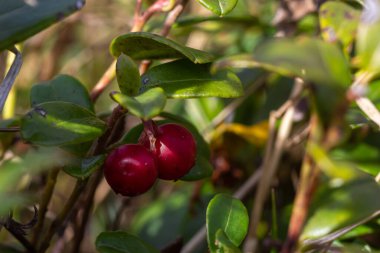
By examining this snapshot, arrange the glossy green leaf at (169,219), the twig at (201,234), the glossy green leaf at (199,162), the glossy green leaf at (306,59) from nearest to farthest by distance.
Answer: the glossy green leaf at (306,59)
the glossy green leaf at (199,162)
the twig at (201,234)
the glossy green leaf at (169,219)

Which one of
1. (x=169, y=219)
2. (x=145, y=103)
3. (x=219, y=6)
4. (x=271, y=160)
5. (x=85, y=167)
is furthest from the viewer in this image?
(x=169, y=219)

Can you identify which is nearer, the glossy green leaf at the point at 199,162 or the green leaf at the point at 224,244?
the green leaf at the point at 224,244

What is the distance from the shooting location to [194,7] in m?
2.32

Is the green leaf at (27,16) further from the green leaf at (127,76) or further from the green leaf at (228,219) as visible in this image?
the green leaf at (228,219)

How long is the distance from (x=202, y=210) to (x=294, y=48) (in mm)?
947

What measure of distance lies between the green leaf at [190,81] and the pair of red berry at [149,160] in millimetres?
57

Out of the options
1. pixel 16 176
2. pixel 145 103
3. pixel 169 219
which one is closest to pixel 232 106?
pixel 169 219

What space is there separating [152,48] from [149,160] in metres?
0.20

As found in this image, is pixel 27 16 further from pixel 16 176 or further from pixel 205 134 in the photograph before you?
pixel 205 134

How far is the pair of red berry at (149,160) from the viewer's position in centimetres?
83

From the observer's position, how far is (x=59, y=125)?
0.80m

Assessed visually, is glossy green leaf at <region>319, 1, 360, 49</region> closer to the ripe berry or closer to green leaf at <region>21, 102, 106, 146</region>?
the ripe berry

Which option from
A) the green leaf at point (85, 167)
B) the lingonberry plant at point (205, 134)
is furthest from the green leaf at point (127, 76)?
the green leaf at point (85, 167)

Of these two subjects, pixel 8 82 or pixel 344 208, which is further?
pixel 8 82
